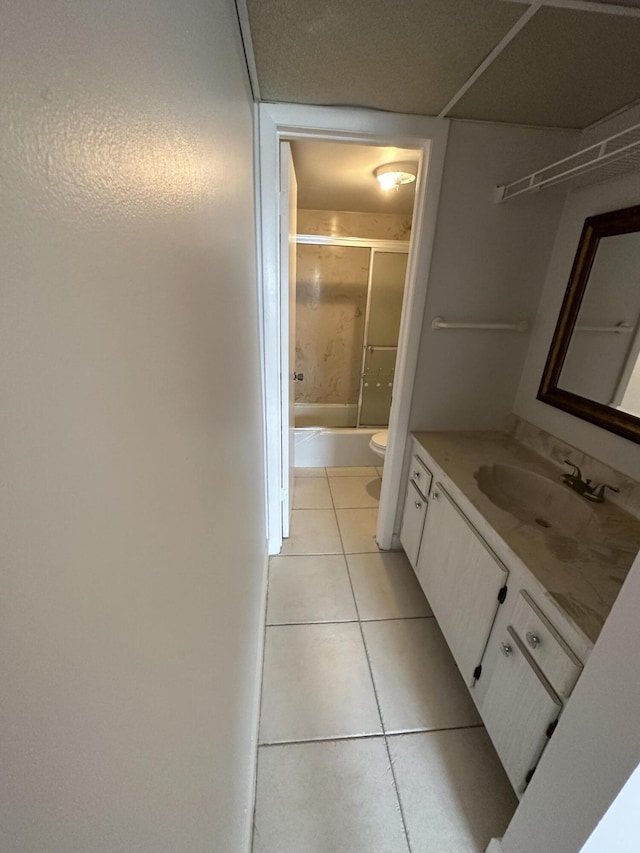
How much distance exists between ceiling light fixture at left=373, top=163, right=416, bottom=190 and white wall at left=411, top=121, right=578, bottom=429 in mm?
469

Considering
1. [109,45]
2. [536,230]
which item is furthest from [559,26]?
[109,45]

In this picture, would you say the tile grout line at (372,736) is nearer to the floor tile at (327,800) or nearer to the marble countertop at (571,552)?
the floor tile at (327,800)

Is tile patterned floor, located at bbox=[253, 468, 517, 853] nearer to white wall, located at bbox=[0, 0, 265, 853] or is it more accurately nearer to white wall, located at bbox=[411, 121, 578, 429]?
white wall, located at bbox=[0, 0, 265, 853]

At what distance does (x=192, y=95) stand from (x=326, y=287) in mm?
2912

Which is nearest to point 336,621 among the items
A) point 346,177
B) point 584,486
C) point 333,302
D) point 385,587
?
point 385,587

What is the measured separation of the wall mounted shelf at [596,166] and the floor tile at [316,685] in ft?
6.54

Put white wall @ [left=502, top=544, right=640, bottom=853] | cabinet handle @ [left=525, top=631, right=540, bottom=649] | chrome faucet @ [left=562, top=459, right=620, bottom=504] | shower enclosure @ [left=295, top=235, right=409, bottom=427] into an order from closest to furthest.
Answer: white wall @ [left=502, top=544, right=640, bottom=853] → cabinet handle @ [left=525, top=631, right=540, bottom=649] → chrome faucet @ [left=562, top=459, right=620, bottom=504] → shower enclosure @ [left=295, top=235, right=409, bottom=427]

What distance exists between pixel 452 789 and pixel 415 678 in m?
0.35

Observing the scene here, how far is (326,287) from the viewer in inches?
132

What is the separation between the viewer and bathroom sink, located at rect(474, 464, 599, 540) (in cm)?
129

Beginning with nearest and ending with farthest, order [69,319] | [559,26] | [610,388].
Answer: [69,319], [559,26], [610,388]

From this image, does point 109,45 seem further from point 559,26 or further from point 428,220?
point 428,220

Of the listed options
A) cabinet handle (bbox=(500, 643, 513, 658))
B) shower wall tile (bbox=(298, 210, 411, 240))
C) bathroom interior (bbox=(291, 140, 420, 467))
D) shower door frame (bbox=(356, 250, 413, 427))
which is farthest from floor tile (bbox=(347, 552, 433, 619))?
shower wall tile (bbox=(298, 210, 411, 240))

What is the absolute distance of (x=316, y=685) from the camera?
56.7 inches
